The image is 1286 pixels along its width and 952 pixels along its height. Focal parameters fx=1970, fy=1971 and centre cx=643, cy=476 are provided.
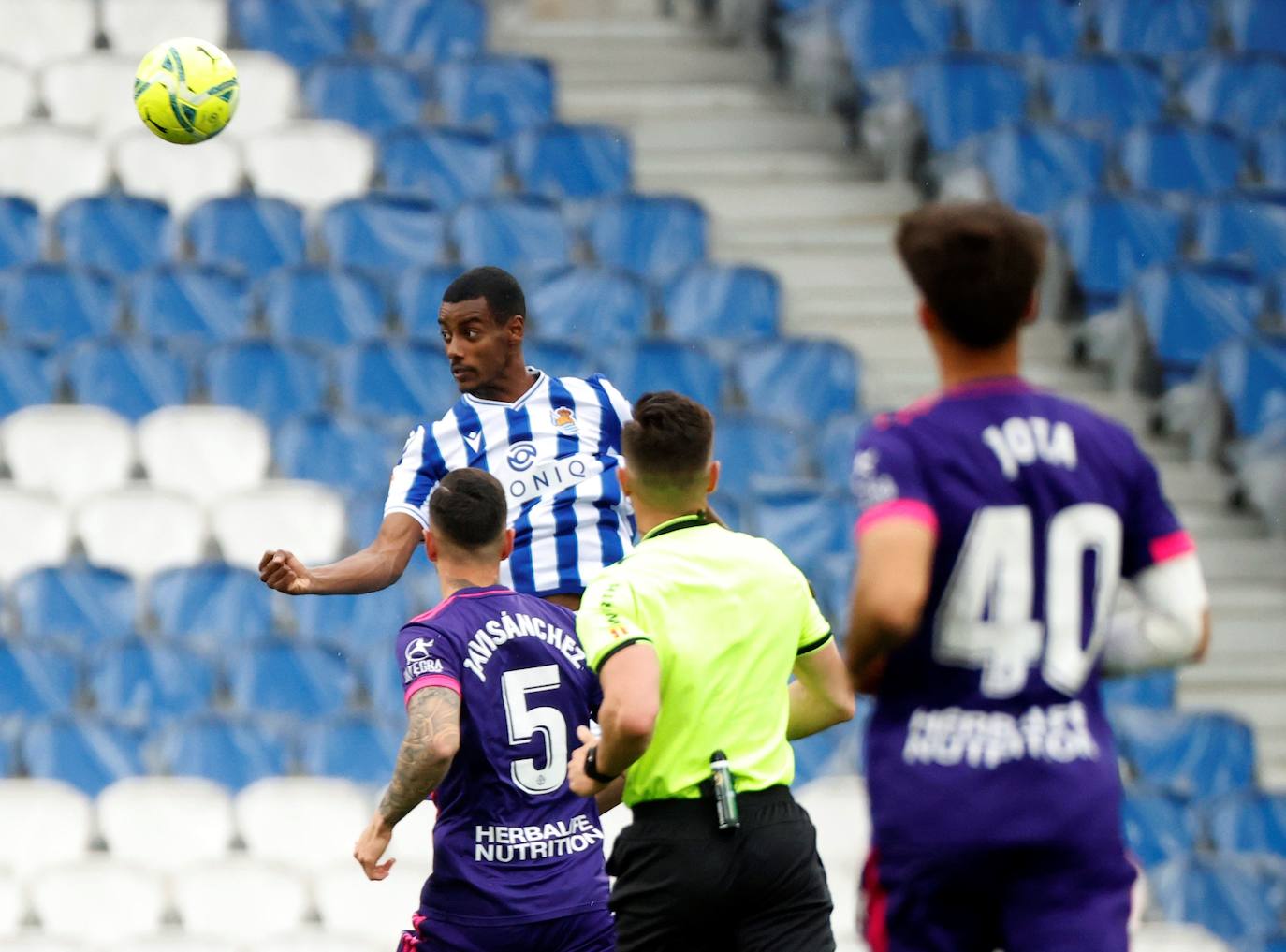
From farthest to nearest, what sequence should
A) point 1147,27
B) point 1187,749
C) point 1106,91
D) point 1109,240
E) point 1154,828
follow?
point 1147,27 → point 1106,91 → point 1109,240 → point 1187,749 → point 1154,828

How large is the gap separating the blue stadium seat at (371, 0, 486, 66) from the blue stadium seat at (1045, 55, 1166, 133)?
3.34 meters

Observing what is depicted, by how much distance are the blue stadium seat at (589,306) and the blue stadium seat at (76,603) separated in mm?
2357

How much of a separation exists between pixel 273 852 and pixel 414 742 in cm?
345

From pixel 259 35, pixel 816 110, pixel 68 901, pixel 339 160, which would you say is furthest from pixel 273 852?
pixel 816 110

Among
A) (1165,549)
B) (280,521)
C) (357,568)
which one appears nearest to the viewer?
(1165,549)

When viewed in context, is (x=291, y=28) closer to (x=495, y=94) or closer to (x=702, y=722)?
(x=495, y=94)

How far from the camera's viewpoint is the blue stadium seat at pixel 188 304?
9250 millimetres

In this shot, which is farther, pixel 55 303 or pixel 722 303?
pixel 722 303

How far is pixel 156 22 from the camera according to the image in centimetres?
1098

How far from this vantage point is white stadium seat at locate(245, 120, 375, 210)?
10359 millimetres

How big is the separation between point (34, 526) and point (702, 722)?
5.40 m

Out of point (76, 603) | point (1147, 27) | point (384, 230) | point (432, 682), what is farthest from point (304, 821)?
point (1147, 27)

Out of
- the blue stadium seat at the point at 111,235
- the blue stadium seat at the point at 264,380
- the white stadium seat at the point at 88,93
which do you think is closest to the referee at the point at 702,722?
the blue stadium seat at the point at 264,380

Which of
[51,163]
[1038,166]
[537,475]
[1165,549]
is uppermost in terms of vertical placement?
[51,163]
